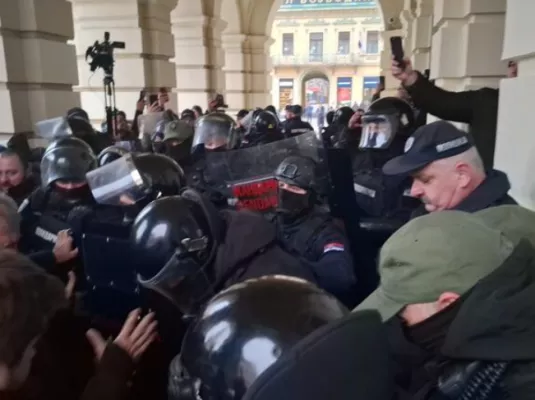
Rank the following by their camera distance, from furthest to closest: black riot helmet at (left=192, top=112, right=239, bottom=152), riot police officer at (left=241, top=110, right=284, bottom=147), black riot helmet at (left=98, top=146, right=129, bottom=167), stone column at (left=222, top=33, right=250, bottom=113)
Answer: stone column at (left=222, top=33, right=250, bottom=113)
riot police officer at (left=241, top=110, right=284, bottom=147)
black riot helmet at (left=192, top=112, right=239, bottom=152)
black riot helmet at (left=98, top=146, right=129, bottom=167)

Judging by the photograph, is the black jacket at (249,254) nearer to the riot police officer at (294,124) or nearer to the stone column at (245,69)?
the riot police officer at (294,124)

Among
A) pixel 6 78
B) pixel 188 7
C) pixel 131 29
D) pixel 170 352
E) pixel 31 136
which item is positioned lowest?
pixel 170 352

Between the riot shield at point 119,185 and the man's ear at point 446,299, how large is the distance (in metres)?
1.77

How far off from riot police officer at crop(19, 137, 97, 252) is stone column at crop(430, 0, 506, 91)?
8.64 ft

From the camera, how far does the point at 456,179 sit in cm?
196

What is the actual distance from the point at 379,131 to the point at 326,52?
31.7 metres

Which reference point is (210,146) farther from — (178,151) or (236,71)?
(236,71)

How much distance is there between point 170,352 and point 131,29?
21.5 feet

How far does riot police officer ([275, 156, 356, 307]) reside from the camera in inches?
89.4

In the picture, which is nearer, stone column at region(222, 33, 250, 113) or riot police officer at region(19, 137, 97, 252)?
riot police officer at region(19, 137, 97, 252)

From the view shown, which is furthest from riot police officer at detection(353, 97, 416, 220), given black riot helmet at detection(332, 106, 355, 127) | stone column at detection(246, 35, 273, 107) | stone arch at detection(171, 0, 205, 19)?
stone column at detection(246, 35, 273, 107)

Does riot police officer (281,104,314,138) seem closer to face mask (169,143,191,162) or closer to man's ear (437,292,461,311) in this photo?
face mask (169,143,191,162)

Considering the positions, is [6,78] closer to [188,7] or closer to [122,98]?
[122,98]

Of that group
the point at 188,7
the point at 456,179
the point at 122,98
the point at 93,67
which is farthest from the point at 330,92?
the point at 456,179
